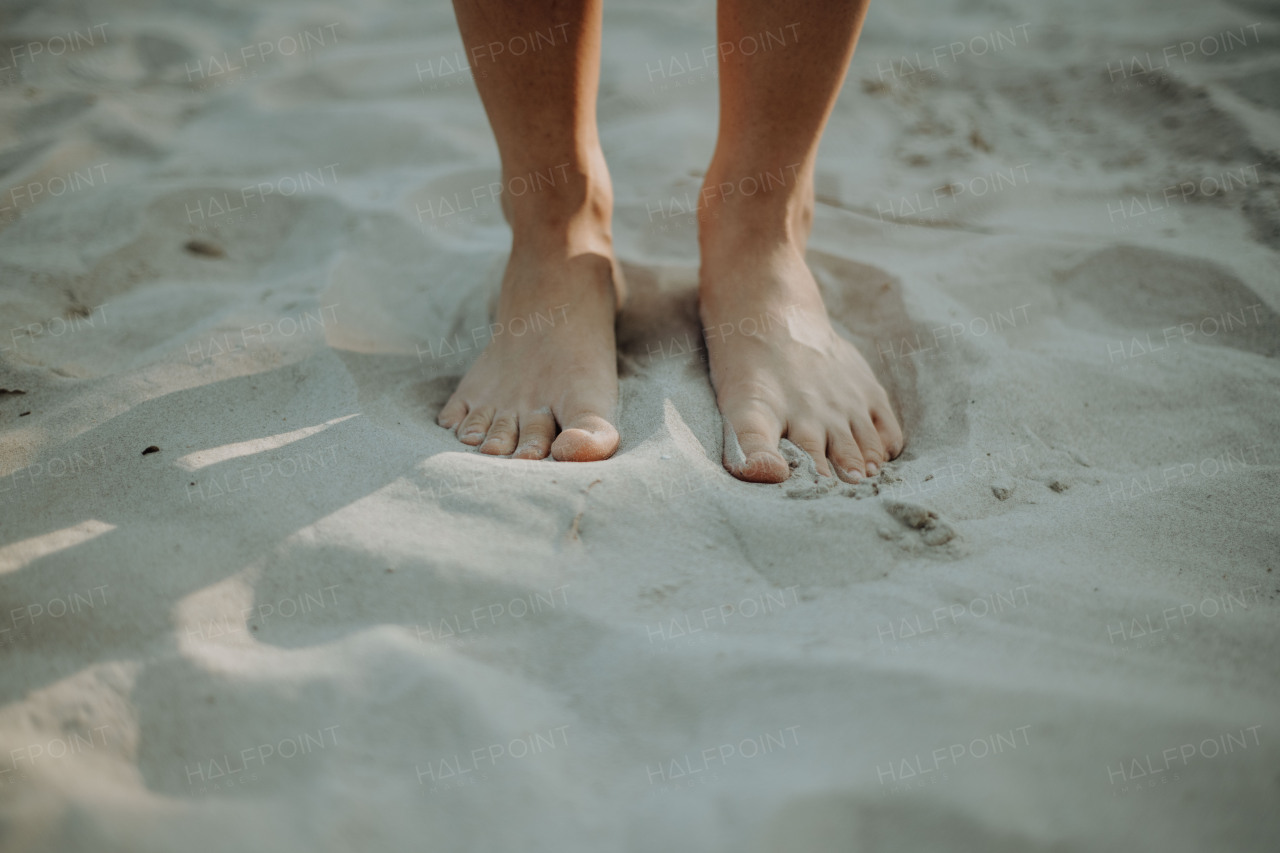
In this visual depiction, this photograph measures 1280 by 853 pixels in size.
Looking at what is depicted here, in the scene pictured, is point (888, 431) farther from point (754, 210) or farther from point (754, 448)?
point (754, 210)

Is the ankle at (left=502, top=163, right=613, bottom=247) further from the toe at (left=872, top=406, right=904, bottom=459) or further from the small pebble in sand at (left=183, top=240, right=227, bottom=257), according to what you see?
the small pebble in sand at (left=183, top=240, right=227, bottom=257)

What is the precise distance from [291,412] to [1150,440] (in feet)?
4.61

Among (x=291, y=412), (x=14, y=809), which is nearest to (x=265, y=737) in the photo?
(x=14, y=809)

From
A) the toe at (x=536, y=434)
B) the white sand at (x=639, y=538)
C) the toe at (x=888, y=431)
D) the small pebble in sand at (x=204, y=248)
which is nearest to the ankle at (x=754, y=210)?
the white sand at (x=639, y=538)

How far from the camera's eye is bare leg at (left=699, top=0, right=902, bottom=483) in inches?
43.2

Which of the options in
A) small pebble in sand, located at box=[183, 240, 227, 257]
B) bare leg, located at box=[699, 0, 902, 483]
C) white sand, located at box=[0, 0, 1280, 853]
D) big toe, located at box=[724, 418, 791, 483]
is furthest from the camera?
small pebble in sand, located at box=[183, 240, 227, 257]

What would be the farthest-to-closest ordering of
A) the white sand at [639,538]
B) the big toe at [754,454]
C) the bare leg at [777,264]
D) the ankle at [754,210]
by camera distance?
the ankle at [754,210] < the bare leg at [777,264] < the big toe at [754,454] < the white sand at [639,538]

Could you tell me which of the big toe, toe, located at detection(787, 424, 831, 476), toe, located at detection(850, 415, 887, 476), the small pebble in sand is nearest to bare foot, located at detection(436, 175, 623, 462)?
the big toe

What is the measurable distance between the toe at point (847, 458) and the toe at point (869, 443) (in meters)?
0.01

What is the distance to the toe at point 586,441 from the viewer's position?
3.35ft

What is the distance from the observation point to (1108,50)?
2.18m

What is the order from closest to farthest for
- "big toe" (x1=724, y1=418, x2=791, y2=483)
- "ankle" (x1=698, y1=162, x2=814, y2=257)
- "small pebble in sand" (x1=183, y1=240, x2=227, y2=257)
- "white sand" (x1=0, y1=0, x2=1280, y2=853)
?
1. "white sand" (x1=0, y1=0, x2=1280, y2=853)
2. "big toe" (x1=724, y1=418, x2=791, y2=483)
3. "ankle" (x1=698, y1=162, x2=814, y2=257)
4. "small pebble in sand" (x1=183, y1=240, x2=227, y2=257)

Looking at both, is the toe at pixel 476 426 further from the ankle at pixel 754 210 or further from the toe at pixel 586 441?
the ankle at pixel 754 210

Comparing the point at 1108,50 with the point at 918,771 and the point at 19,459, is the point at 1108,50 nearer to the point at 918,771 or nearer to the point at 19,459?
the point at 918,771
